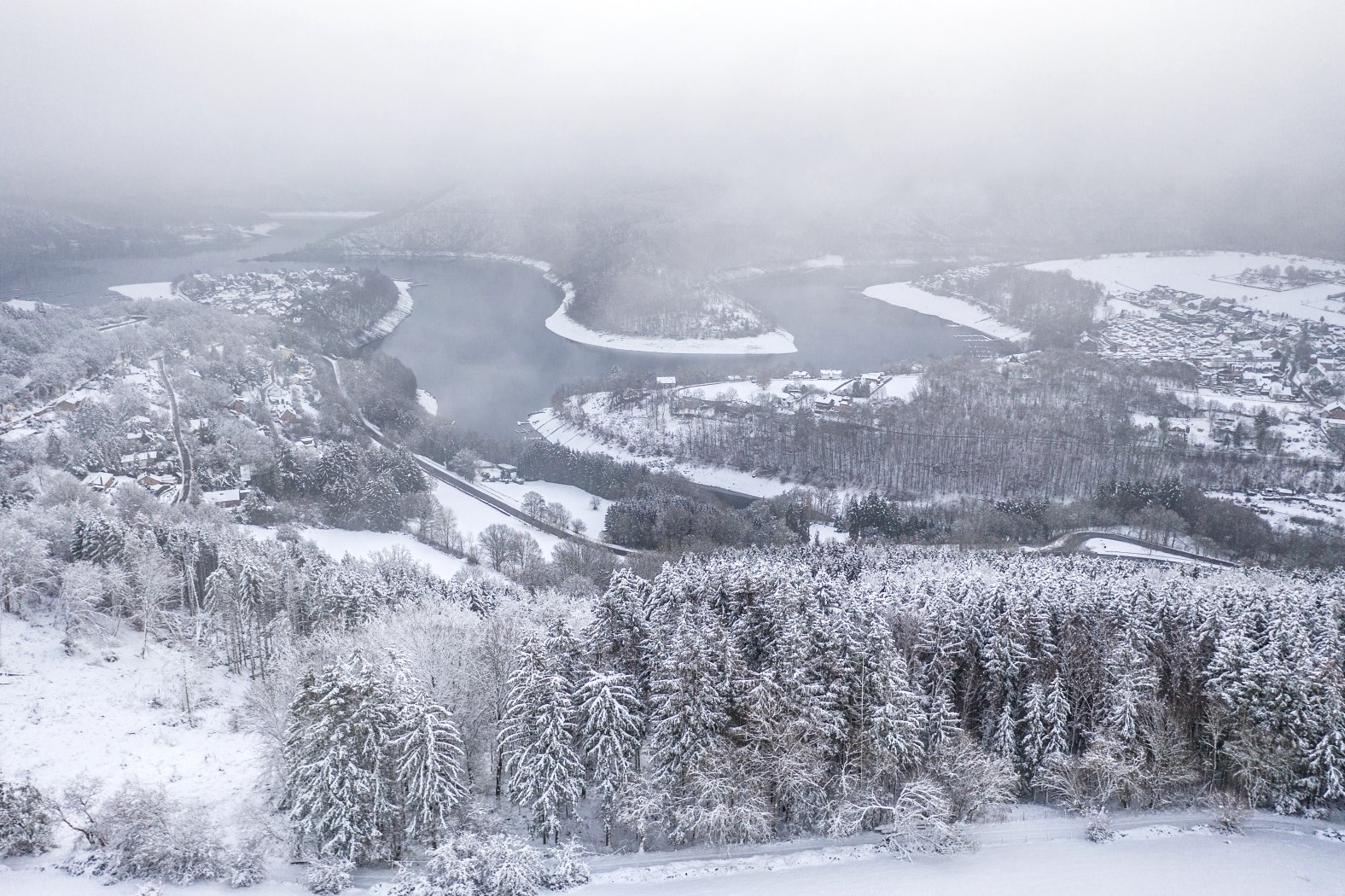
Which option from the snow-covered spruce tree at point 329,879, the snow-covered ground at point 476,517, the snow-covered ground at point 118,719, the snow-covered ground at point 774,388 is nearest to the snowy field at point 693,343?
the snow-covered ground at point 774,388

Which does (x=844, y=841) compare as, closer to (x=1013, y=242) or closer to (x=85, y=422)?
(x=85, y=422)

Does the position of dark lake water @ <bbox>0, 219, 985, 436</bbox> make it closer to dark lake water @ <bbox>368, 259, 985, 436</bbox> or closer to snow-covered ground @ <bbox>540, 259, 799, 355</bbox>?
dark lake water @ <bbox>368, 259, 985, 436</bbox>

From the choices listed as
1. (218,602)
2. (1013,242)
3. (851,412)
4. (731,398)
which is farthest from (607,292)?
(1013,242)

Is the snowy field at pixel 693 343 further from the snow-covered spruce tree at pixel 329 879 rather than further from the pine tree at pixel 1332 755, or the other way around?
the snow-covered spruce tree at pixel 329 879

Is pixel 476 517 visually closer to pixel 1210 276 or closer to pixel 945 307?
pixel 945 307

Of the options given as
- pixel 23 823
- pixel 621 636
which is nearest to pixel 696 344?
pixel 621 636

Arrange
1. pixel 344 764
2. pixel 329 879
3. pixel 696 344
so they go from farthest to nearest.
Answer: pixel 696 344 → pixel 344 764 → pixel 329 879

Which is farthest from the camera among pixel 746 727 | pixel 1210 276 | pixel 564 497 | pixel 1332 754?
pixel 1210 276

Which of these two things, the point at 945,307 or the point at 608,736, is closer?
the point at 608,736
